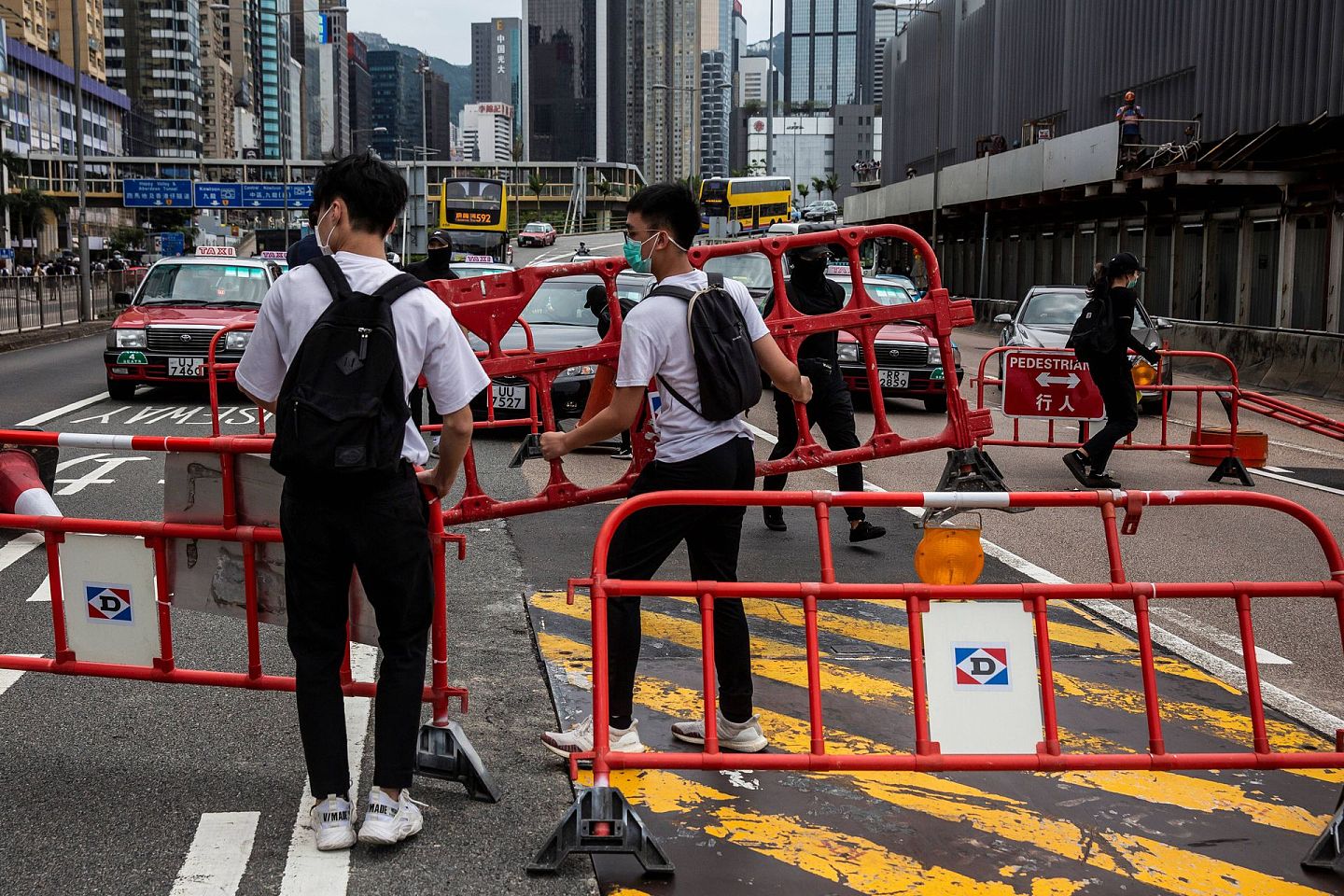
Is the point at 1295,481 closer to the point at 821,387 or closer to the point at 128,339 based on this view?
the point at 821,387

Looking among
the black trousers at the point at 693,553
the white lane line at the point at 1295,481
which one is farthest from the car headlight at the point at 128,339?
the black trousers at the point at 693,553

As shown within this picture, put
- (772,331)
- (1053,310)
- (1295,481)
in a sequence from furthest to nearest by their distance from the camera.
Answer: (1053,310)
(1295,481)
(772,331)

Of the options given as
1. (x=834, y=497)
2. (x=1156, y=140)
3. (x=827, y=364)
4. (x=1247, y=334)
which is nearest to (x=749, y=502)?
(x=834, y=497)

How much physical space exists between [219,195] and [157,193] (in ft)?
11.6

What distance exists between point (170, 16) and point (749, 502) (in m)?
172

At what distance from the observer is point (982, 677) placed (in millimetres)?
4336

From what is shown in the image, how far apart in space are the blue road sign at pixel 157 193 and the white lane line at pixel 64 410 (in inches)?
2407

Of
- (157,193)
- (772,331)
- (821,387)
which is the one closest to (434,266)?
(821,387)

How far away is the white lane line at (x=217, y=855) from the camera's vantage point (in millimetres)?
3982

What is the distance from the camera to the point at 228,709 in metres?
5.66

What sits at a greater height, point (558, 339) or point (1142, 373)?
point (558, 339)

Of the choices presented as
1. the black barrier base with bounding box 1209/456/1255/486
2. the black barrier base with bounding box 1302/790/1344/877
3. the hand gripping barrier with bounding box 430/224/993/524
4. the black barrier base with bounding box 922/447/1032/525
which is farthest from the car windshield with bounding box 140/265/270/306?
the black barrier base with bounding box 1302/790/1344/877

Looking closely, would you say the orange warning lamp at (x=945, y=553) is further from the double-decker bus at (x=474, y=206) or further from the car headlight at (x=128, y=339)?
the double-decker bus at (x=474, y=206)

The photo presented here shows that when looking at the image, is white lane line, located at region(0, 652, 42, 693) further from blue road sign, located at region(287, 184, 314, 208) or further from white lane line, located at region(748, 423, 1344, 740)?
blue road sign, located at region(287, 184, 314, 208)
